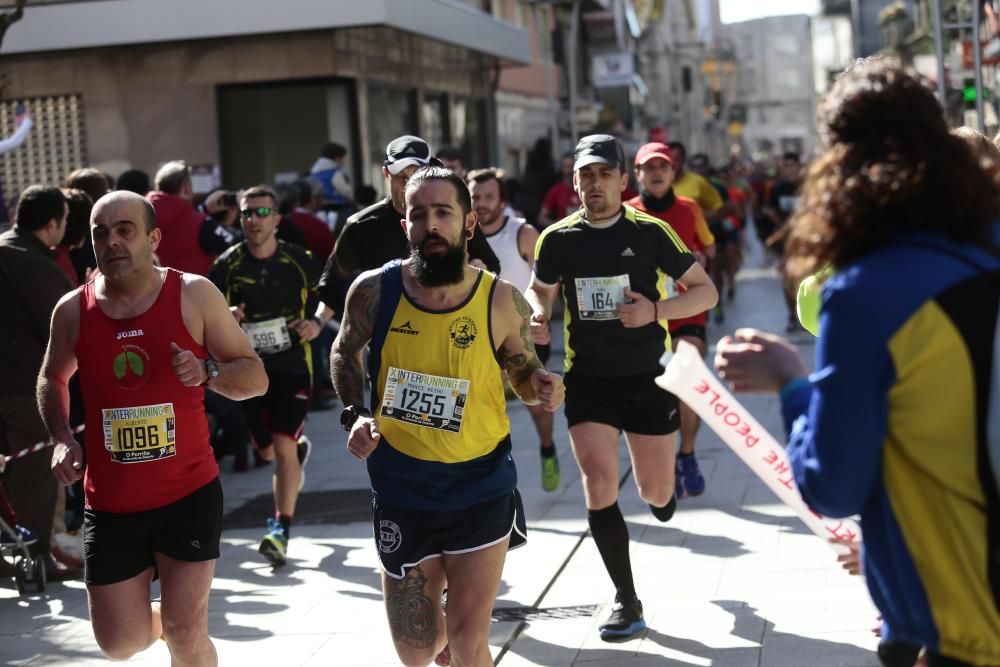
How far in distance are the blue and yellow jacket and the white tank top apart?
6.68 m

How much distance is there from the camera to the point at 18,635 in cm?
723

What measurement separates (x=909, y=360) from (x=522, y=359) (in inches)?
91.1

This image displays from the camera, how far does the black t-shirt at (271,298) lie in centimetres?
877

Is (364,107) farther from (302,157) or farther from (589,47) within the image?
(589,47)

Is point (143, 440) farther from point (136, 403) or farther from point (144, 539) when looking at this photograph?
point (144, 539)

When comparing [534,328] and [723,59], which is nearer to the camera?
[534,328]

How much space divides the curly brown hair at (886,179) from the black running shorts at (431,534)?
2.02 m

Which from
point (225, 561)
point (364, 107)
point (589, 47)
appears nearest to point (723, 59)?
point (589, 47)

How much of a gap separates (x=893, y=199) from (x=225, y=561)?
6.29 m

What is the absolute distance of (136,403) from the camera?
5.08 meters

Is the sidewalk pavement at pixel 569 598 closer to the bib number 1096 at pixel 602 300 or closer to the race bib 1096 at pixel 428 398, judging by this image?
the bib number 1096 at pixel 602 300

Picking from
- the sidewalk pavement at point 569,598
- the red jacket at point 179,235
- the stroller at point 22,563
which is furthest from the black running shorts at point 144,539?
the red jacket at point 179,235

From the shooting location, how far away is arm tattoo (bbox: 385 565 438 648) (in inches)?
191

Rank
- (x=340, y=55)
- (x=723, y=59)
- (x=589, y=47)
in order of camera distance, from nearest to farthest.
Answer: (x=340, y=55) → (x=589, y=47) → (x=723, y=59)
